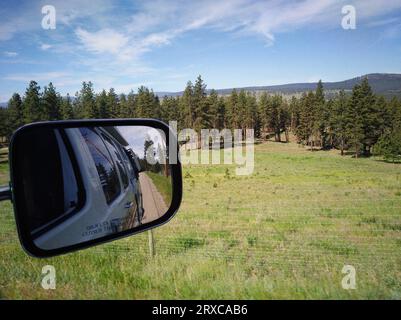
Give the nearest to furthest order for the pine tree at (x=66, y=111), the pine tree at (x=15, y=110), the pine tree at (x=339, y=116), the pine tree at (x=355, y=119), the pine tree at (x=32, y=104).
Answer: the pine tree at (x=32, y=104) → the pine tree at (x=355, y=119) → the pine tree at (x=15, y=110) → the pine tree at (x=66, y=111) → the pine tree at (x=339, y=116)

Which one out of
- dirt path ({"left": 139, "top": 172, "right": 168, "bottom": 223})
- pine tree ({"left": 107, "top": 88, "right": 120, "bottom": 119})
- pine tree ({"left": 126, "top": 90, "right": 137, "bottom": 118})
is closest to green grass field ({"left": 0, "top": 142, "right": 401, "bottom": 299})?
dirt path ({"left": 139, "top": 172, "right": 168, "bottom": 223})

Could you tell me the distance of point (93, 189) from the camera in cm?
224

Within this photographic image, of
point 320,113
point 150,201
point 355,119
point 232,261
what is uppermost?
point 320,113

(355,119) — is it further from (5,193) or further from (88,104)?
(5,193)

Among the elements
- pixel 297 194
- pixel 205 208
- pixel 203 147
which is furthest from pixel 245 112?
pixel 205 208

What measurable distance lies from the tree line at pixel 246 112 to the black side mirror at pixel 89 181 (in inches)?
1856

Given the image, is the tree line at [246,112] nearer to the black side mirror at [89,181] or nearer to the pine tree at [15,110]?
the pine tree at [15,110]

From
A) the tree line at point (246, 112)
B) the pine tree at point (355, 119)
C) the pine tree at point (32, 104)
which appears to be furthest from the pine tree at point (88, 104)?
the pine tree at point (355, 119)

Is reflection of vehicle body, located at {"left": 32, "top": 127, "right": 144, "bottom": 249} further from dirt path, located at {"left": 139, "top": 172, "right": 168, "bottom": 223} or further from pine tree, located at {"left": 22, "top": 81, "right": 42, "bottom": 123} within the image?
pine tree, located at {"left": 22, "top": 81, "right": 42, "bottom": 123}

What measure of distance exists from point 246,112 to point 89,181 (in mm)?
79463

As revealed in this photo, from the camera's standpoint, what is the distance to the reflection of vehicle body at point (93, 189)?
190cm

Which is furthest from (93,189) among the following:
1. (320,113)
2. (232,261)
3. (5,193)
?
(320,113)

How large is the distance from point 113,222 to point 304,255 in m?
5.27
